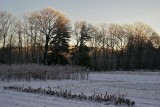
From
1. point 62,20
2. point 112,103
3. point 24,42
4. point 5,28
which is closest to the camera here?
point 112,103

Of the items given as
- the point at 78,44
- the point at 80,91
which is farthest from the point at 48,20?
the point at 80,91

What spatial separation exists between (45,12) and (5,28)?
1280cm

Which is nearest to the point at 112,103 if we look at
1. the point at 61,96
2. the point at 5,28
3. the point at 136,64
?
the point at 61,96

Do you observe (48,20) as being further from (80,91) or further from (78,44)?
(80,91)

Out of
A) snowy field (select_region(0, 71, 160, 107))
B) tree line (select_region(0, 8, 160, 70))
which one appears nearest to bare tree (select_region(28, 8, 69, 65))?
tree line (select_region(0, 8, 160, 70))

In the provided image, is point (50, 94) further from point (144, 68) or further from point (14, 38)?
point (144, 68)

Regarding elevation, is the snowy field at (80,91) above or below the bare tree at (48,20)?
below

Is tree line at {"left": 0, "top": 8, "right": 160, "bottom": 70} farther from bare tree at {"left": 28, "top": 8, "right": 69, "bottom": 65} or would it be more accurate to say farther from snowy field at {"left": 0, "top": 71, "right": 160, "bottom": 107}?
snowy field at {"left": 0, "top": 71, "right": 160, "bottom": 107}

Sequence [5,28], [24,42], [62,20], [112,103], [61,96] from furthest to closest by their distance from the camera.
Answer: [24,42], [5,28], [62,20], [61,96], [112,103]

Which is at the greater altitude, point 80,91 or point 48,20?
point 48,20

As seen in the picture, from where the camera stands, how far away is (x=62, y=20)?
76438 millimetres

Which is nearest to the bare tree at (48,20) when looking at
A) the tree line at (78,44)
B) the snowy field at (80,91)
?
the tree line at (78,44)

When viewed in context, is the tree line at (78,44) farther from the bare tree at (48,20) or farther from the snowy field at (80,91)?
the snowy field at (80,91)

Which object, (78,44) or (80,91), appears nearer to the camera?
(80,91)
